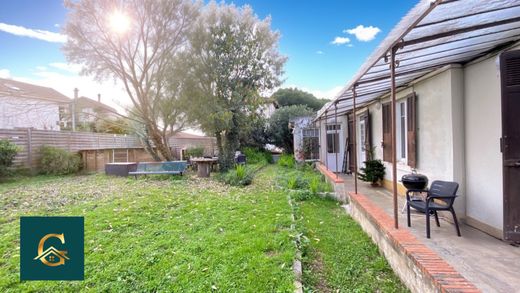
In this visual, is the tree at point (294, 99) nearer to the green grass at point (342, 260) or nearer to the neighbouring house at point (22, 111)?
the neighbouring house at point (22, 111)

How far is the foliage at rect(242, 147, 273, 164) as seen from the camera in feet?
52.6

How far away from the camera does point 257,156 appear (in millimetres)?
16547

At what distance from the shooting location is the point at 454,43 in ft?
9.96

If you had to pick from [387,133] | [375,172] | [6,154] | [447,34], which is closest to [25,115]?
[6,154]

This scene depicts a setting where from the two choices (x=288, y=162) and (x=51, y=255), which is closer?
(x=51, y=255)

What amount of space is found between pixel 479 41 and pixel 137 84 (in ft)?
38.7

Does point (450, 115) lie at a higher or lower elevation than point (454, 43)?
lower

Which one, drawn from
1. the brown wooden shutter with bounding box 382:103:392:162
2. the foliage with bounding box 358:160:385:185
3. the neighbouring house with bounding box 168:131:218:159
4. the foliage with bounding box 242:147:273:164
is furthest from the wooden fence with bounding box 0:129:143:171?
the brown wooden shutter with bounding box 382:103:392:162

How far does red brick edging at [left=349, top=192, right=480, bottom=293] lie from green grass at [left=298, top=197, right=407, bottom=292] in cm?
39

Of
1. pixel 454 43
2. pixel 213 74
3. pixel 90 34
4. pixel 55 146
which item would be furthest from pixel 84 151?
pixel 454 43

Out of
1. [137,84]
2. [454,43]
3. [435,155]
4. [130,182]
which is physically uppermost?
[137,84]

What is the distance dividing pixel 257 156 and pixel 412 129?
11.7 metres

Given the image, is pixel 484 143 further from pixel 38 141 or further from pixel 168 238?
pixel 38 141

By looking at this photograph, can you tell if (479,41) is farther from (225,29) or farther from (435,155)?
(225,29)
